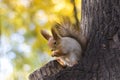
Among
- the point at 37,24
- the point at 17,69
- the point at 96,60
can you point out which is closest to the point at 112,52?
the point at 96,60

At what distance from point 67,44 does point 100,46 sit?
0.77 ft

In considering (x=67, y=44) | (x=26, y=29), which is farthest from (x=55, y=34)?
(x=26, y=29)

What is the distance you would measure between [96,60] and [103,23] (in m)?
0.25

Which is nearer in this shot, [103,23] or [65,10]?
[103,23]

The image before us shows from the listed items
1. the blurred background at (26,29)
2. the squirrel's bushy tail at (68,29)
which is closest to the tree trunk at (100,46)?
the squirrel's bushy tail at (68,29)

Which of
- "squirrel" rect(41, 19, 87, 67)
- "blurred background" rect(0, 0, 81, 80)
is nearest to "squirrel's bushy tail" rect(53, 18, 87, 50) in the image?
"squirrel" rect(41, 19, 87, 67)

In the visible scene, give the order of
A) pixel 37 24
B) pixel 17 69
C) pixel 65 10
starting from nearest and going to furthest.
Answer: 1. pixel 65 10
2. pixel 37 24
3. pixel 17 69

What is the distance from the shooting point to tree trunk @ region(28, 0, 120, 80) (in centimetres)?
237

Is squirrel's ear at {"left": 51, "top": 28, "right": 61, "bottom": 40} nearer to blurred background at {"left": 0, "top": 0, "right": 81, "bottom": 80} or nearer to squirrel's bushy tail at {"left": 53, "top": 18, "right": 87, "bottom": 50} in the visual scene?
squirrel's bushy tail at {"left": 53, "top": 18, "right": 87, "bottom": 50}

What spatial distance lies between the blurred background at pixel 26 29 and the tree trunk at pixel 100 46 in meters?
1.83

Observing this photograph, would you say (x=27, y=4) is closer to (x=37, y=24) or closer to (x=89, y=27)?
(x=37, y=24)

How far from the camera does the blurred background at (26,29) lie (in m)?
4.79

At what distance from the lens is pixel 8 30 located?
532cm

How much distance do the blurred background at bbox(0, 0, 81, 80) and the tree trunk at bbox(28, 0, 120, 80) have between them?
1832 millimetres
